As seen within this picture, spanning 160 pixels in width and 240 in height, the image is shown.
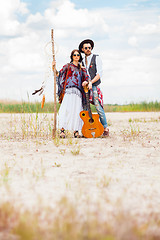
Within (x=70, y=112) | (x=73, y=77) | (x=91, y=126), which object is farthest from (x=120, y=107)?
(x=73, y=77)

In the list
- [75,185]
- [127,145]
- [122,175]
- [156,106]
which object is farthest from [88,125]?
[156,106]

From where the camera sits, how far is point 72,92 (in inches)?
264

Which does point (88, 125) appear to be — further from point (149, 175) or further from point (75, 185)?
point (75, 185)

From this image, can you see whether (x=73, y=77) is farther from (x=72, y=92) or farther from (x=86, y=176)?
(x=86, y=176)

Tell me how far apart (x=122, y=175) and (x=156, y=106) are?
13744 mm

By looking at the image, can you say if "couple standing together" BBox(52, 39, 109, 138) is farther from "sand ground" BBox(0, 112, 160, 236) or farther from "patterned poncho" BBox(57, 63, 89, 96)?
"sand ground" BBox(0, 112, 160, 236)

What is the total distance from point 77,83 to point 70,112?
1.95ft

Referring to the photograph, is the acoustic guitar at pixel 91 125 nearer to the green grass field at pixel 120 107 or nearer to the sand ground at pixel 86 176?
the sand ground at pixel 86 176

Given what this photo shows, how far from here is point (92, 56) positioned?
6773mm

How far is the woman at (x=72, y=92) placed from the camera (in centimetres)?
666

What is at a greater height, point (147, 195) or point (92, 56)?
point (92, 56)

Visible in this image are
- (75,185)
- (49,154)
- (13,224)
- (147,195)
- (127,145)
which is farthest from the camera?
(127,145)

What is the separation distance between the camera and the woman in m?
6.66

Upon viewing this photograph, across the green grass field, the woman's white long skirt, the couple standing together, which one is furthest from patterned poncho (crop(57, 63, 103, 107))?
the green grass field
